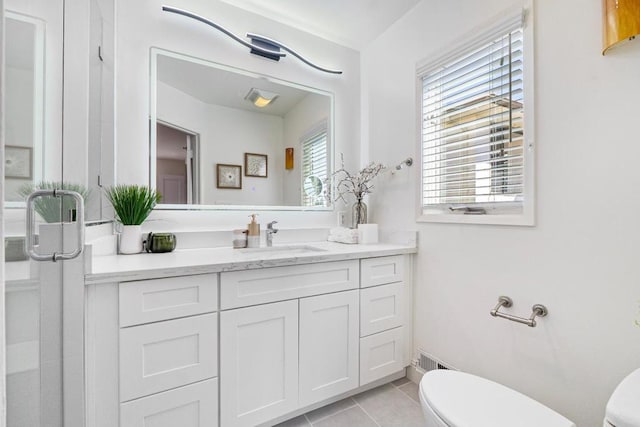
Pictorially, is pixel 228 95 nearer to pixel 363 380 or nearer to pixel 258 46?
pixel 258 46

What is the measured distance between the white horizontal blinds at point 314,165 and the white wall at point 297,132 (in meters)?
0.04

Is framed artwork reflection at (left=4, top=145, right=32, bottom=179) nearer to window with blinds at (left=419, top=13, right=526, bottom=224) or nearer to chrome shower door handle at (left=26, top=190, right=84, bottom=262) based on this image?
chrome shower door handle at (left=26, top=190, right=84, bottom=262)

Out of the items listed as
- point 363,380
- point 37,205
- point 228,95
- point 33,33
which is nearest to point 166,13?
point 228,95

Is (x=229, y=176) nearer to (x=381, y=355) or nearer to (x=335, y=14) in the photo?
(x=335, y=14)

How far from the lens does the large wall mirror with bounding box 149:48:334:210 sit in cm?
169

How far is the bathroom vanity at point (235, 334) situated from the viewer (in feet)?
3.39

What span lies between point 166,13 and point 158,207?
3.76 ft

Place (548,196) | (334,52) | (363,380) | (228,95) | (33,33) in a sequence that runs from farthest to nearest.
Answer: (334,52) < (228,95) < (363,380) < (548,196) < (33,33)

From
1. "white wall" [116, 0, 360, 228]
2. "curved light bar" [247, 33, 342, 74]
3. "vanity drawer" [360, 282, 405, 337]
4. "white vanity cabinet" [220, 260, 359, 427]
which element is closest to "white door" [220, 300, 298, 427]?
"white vanity cabinet" [220, 260, 359, 427]

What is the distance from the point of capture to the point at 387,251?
5.59ft

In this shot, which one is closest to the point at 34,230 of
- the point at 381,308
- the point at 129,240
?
the point at 129,240

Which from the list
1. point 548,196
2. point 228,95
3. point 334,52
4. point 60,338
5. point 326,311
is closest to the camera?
point 60,338

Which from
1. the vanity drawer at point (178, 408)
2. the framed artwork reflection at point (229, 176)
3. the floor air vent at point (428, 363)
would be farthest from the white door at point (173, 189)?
the floor air vent at point (428, 363)

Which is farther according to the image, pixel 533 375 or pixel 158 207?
pixel 158 207
